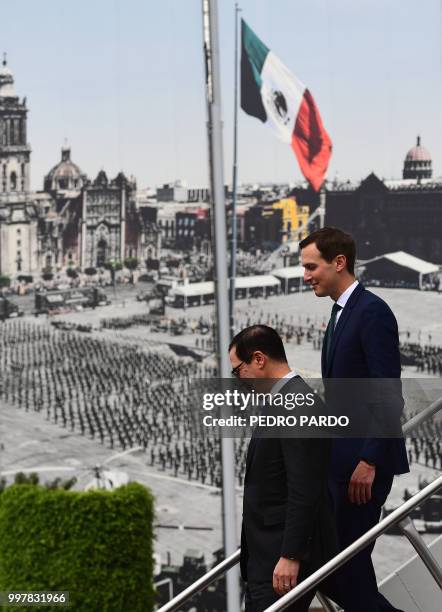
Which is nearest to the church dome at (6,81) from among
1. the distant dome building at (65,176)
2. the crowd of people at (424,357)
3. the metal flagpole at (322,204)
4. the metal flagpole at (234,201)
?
the distant dome building at (65,176)

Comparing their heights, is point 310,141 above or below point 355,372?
above

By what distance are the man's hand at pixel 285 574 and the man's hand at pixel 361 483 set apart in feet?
0.69

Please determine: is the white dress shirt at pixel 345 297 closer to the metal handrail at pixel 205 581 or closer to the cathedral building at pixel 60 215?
the metal handrail at pixel 205 581

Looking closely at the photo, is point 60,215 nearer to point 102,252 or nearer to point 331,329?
point 102,252

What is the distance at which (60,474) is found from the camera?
43.9 feet

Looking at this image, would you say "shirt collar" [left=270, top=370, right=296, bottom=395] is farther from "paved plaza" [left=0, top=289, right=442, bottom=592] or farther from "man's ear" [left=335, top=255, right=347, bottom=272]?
"paved plaza" [left=0, top=289, right=442, bottom=592]

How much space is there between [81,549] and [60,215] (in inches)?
231

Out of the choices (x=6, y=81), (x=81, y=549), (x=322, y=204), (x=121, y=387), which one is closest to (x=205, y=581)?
(x=81, y=549)

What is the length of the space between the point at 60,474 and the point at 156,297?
270 centimetres

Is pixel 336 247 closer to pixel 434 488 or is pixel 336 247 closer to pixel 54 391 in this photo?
pixel 434 488

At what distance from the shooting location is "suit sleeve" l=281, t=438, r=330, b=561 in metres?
2.07

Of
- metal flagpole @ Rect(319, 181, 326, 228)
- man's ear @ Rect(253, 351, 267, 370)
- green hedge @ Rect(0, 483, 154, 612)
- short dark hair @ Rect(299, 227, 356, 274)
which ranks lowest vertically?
green hedge @ Rect(0, 483, 154, 612)

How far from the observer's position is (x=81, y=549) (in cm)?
1097

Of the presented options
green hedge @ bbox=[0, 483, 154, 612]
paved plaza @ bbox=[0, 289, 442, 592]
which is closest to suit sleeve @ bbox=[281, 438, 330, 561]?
green hedge @ bbox=[0, 483, 154, 612]
